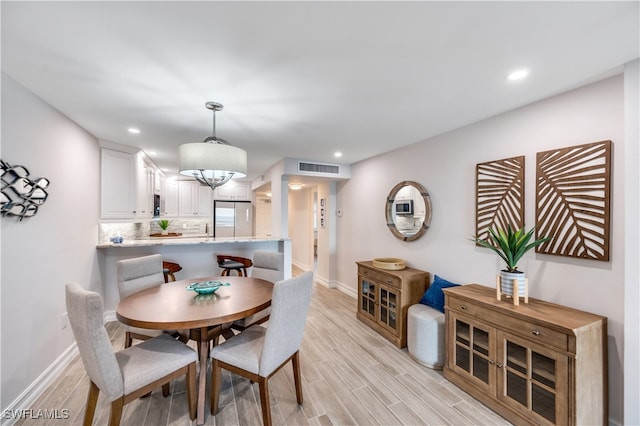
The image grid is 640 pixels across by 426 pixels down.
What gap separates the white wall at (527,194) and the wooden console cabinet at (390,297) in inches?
12.3

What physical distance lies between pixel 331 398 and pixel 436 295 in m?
1.49

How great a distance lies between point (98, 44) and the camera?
4.74 feet

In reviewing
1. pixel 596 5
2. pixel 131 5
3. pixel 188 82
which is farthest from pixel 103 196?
pixel 596 5

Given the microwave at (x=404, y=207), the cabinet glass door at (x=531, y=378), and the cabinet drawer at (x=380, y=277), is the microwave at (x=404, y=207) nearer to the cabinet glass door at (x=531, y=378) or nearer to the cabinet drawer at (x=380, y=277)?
the cabinet drawer at (x=380, y=277)

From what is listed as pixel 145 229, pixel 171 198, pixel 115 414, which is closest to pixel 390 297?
pixel 115 414

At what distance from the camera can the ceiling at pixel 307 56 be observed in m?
1.24

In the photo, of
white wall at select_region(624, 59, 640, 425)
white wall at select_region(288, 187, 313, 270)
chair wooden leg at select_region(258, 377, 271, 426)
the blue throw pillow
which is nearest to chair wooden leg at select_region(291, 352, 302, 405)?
chair wooden leg at select_region(258, 377, 271, 426)

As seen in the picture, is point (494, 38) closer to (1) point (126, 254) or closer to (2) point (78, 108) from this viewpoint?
(2) point (78, 108)

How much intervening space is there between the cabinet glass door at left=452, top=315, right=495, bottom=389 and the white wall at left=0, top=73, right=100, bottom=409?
336cm

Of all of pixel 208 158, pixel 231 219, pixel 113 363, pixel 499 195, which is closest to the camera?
→ pixel 113 363

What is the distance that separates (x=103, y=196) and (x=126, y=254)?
0.84 metres

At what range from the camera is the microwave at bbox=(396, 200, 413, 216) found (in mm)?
3496

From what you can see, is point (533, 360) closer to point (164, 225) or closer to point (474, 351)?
point (474, 351)

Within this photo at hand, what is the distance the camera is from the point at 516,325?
1.85 meters
